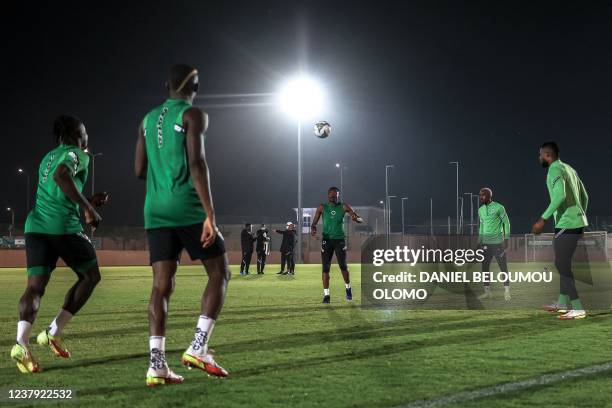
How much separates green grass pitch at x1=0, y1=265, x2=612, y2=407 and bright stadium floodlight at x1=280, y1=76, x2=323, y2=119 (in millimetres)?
28864

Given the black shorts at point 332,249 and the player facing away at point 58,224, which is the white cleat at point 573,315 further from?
the player facing away at point 58,224

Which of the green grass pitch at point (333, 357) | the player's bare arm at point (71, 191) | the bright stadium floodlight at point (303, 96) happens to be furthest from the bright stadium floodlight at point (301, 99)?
the player's bare arm at point (71, 191)

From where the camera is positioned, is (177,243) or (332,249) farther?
(332,249)

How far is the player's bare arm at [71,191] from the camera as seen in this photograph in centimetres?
586

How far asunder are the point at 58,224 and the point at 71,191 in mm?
388

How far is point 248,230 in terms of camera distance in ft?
91.8

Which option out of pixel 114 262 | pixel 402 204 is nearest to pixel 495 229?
pixel 114 262

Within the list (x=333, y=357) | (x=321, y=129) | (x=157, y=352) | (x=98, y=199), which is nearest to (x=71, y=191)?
(x=98, y=199)

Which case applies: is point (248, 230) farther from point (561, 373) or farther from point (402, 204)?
point (402, 204)

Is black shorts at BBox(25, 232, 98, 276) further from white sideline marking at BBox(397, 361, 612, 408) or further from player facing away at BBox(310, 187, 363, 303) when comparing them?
player facing away at BBox(310, 187, 363, 303)

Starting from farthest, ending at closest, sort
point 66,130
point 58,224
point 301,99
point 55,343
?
1. point 301,99
2. point 55,343
3. point 66,130
4. point 58,224

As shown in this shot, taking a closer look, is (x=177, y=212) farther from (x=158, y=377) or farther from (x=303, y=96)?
(x=303, y=96)

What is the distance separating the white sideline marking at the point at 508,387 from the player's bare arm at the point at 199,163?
1.72m

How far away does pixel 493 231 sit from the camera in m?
13.9
